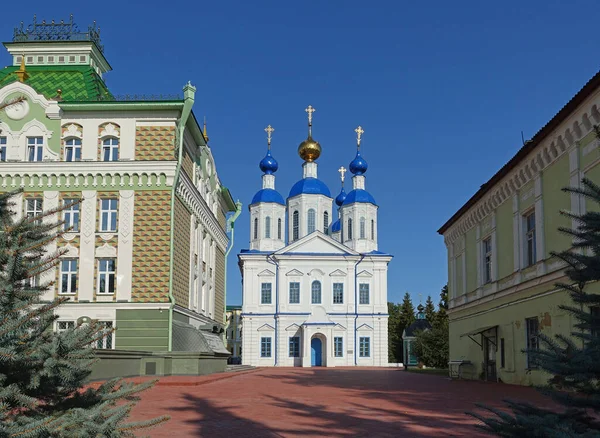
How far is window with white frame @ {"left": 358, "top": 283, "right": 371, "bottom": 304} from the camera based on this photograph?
56.9m

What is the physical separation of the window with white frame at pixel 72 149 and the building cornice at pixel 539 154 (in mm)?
16934

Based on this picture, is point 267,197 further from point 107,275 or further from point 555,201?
point 555,201

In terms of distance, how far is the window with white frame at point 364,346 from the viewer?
5575 cm

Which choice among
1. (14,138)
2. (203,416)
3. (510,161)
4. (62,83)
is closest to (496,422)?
(203,416)

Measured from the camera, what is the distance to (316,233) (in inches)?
2261

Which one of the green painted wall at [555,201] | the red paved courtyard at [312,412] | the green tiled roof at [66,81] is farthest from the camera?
the green tiled roof at [66,81]

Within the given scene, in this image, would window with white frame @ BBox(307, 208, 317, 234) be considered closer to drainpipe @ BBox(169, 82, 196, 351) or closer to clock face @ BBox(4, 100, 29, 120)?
drainpipe @ BBox(169, 82, 196, 351)

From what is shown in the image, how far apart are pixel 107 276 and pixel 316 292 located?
30044mm

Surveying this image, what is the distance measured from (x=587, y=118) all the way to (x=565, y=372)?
12994 millimetres

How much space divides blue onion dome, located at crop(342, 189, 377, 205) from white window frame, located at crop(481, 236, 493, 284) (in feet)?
112

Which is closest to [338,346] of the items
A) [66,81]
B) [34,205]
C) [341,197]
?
[341,197]

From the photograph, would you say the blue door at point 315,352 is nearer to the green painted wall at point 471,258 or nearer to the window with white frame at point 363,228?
the window with white frame at point 363,228

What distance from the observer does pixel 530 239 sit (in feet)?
68.4

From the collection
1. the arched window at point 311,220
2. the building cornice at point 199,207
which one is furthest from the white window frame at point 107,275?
the arched window at point 311,220
